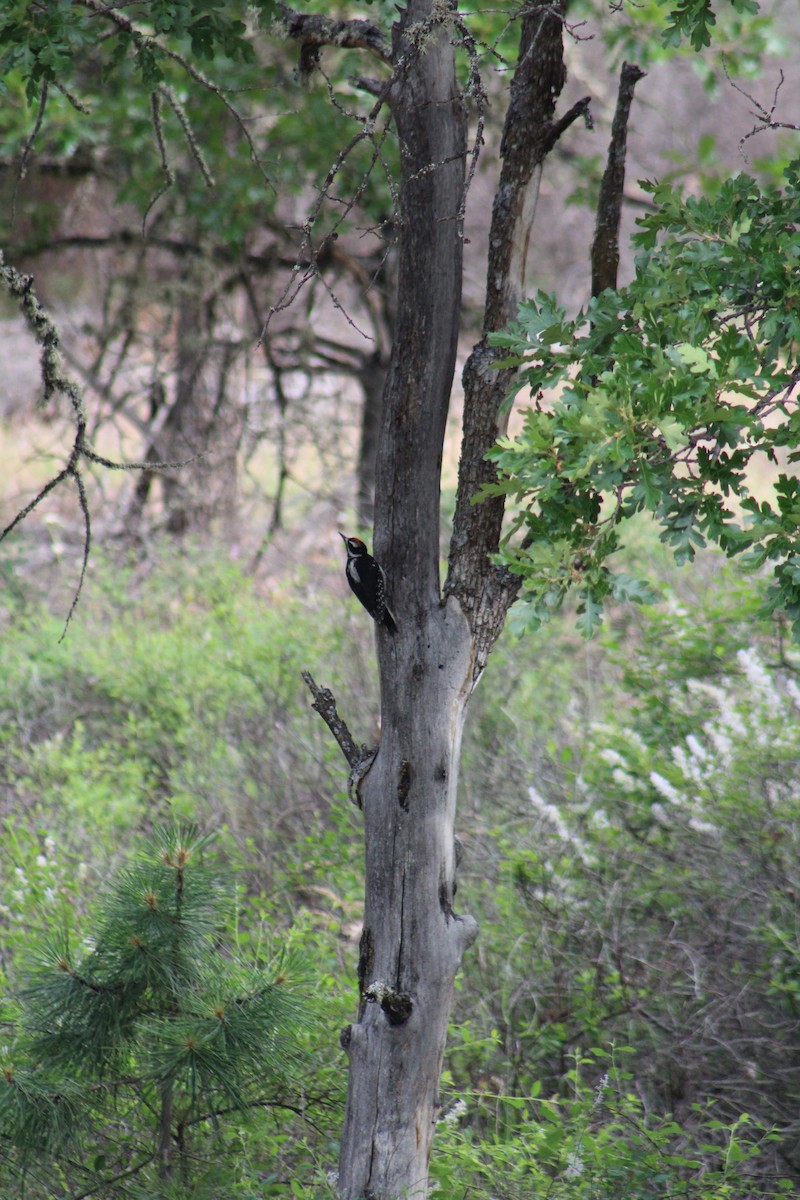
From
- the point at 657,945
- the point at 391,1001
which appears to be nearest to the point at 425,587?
the point at 391,1001

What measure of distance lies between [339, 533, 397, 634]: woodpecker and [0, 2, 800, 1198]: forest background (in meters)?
0.59

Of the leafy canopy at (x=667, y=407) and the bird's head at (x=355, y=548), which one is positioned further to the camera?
→ the bird's head at (x=355, y=548)

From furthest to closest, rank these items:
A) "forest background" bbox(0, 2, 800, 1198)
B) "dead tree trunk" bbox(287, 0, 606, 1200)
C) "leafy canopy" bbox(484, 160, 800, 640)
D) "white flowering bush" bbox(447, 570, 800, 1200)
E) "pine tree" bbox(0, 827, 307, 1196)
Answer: "white flowering bush" bbox(447, 570, 800, 1200), "forest background" bbox(0, 2, 800, 1198), "dead tree trunk" bbox(287, 0, 606, 1200), "pine tree" bbox(0, 827, 307, 1196), "leafy canopy" bbox(484, 160, 800, 640)

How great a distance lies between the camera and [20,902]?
4219 millimetres

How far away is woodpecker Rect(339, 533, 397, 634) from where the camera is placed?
293 cm

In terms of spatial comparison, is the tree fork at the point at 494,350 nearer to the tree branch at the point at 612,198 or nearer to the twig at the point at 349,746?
the tree branch at the point at 612,198

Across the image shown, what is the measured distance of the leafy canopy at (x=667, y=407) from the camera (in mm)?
2369

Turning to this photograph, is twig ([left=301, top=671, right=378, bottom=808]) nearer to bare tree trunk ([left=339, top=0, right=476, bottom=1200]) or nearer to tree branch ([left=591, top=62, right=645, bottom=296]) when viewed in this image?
bare tree trunk ([left=339, top=0, right=476, bottom=1200])

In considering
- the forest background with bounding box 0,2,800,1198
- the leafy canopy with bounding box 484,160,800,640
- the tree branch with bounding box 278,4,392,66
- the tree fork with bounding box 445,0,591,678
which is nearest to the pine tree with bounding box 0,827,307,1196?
the forest background with bounding box 0,2,800,1198

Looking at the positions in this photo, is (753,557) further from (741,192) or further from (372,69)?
(372,69)

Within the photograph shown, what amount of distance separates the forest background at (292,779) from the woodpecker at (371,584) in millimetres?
587

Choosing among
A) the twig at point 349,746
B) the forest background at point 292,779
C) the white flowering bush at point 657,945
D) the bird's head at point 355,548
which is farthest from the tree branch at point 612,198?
the white flowering bush at point 657,945

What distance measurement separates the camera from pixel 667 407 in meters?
2.34

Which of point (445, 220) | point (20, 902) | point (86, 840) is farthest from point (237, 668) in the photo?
point (445, 220)
